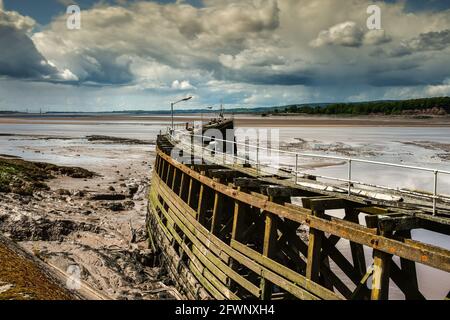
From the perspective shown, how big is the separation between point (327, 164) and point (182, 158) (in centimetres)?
3030

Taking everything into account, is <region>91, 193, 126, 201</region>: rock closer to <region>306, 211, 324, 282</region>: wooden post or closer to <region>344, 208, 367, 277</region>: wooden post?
<region>344, 208, 367, 277</region>: wooden post

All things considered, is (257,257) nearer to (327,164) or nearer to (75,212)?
(75,212)

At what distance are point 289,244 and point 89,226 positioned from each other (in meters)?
14.0

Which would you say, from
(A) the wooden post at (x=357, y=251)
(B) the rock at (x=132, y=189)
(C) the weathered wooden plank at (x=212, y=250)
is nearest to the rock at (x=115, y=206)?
(B) the rock at (x=132, y=189)

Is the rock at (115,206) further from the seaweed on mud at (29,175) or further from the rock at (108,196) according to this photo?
the seaweed on mud at (29,175)

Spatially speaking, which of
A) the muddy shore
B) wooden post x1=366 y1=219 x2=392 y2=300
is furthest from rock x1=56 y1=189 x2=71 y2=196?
wooden post x1=366 y1=219 x2=392 y2=300

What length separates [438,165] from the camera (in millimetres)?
36500

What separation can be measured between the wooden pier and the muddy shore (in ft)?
6.18

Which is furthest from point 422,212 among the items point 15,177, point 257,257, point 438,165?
point 438,165

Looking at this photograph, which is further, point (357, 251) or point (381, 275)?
point (357, 251)

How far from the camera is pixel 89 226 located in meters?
21.3

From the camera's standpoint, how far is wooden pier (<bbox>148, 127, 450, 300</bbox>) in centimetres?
704

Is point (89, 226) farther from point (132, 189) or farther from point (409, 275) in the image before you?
point (409, 275)

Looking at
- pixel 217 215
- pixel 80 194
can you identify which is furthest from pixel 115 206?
pixel 217 215
